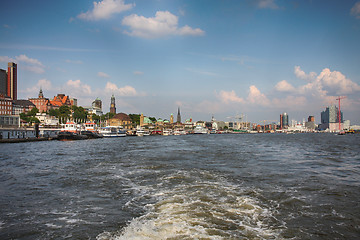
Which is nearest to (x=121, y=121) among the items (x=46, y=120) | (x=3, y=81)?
(x=46, y=120)

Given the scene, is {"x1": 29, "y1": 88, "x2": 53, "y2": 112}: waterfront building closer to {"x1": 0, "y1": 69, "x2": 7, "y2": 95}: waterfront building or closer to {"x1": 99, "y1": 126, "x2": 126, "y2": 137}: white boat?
{"x1": 0, "y1": 69, "x2": 7, "y2": 95}: waterfront building

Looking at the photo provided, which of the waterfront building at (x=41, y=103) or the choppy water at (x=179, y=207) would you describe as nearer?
the choppy water at (x=179, y=207)

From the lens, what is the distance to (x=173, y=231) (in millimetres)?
7273

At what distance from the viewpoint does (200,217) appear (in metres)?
8.44

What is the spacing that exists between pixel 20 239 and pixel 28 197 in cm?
507

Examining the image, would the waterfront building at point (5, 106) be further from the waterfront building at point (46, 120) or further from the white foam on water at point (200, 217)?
the white foam on water at point (200, 217)

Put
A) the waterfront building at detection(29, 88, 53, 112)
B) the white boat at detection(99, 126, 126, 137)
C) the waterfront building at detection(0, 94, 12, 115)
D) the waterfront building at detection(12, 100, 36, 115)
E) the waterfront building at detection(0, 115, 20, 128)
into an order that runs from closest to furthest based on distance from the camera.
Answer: the white boat at detection(99, 126, 126, 137) → the waterfront building at detection(0, 115, 20, 128) → the waterfront building at detection(0, 94, 12, 115) → the waterfront building at detection(12, 100, 36, 115) → the waterfront building at detection(29, 88, 53, 112)

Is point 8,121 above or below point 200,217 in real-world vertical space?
above

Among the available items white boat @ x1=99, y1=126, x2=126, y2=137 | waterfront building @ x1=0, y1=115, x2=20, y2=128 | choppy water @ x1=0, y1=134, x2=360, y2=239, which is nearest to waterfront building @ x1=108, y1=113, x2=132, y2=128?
waterfront building @ x1=0, y1=115, x2=20, y2=128

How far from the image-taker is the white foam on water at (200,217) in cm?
709

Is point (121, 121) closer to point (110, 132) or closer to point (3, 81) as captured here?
point (110, 132)

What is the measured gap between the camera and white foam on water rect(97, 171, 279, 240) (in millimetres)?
7090

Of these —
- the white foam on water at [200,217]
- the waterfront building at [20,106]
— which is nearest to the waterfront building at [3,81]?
the waterfront building at [20,106]

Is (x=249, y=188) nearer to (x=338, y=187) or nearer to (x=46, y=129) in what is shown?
(x=338, y=187)
